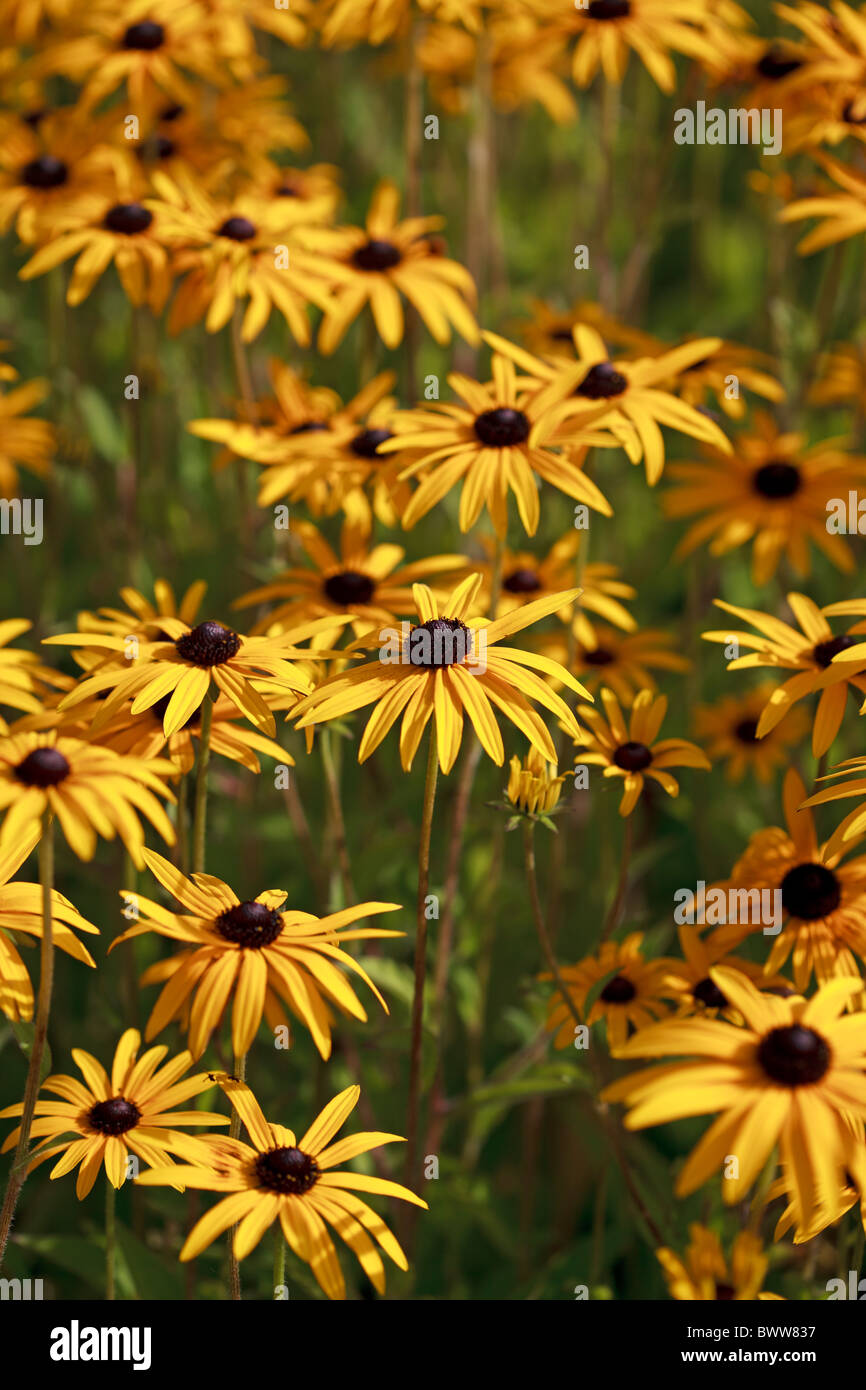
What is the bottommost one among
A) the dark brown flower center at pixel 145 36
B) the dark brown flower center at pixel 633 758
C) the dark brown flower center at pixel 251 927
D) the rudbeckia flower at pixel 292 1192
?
the rudbeckia flower at pixel 292 1192

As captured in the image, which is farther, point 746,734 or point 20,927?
point 746,734

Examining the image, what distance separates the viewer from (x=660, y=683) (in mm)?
3686

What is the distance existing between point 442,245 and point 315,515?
34.9 inches

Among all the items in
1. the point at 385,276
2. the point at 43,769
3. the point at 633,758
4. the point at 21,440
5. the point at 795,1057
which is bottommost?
the point at 795,1057

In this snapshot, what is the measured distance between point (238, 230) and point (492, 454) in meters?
0.88

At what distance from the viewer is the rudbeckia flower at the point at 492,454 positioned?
→ 7.43 ft

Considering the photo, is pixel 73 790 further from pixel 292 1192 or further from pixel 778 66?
pixel 778 66

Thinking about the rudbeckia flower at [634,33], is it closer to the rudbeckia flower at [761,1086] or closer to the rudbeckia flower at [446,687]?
the rudbeckia flower at [446,687]

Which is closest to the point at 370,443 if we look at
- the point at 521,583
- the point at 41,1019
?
the point at 521,583

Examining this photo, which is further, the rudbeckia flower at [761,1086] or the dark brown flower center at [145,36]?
the dark brown flower center at [145,36]

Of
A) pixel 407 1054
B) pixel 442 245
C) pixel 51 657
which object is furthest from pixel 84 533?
pixel 407 1054

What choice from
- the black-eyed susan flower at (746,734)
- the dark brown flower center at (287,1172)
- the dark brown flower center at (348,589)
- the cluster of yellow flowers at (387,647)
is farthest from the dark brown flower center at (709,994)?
the black-eyed susan flower at (746,734)

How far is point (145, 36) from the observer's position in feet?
10.7
